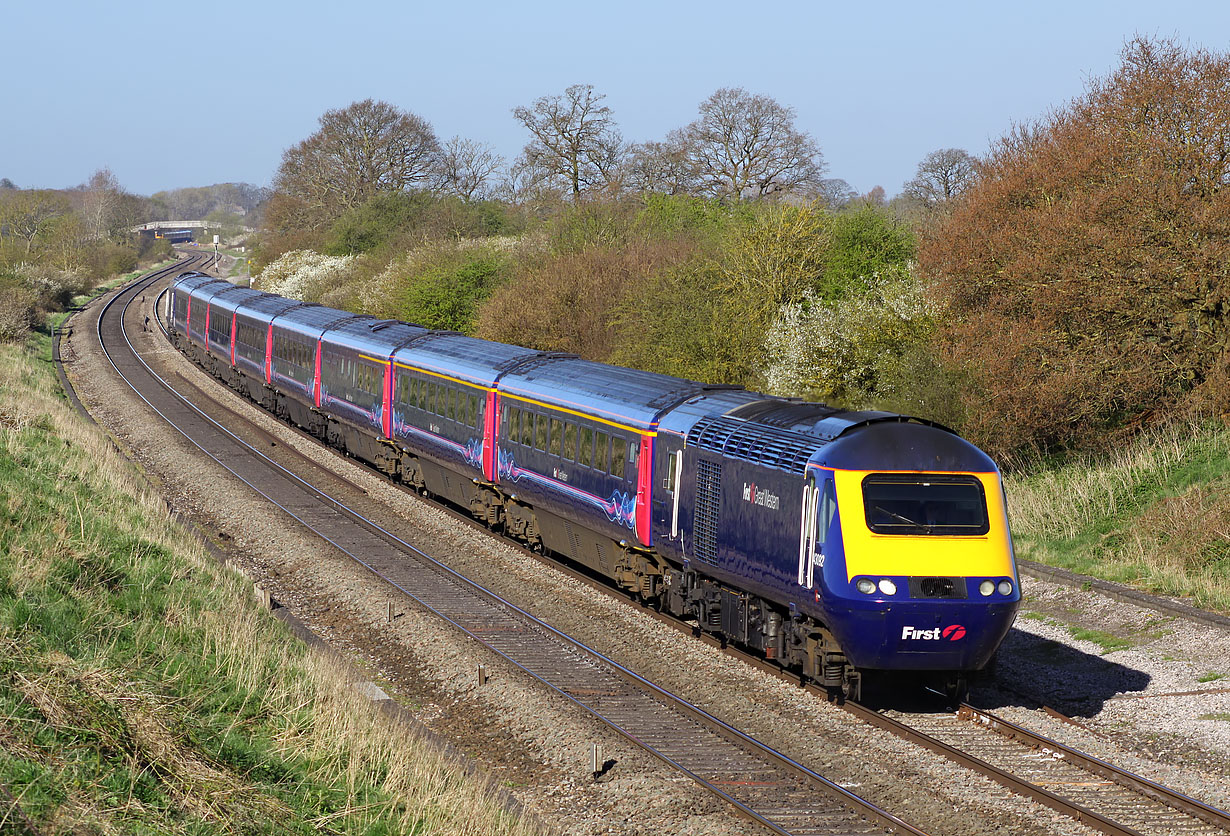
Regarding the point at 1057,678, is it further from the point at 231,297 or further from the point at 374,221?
the point at 374,221

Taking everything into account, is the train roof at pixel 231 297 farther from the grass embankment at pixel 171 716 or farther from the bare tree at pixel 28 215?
the bare tree at pixel 28 215

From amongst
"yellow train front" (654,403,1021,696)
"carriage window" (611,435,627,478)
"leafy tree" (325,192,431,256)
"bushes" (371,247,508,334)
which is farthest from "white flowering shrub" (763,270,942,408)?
"leafy tree" (325,192,431,256)

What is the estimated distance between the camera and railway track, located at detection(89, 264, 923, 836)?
975 centimetres

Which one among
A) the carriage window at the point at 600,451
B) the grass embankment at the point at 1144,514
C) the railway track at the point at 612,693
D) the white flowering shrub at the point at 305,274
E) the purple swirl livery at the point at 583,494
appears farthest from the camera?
the white flowering shrub at the point at 305,274

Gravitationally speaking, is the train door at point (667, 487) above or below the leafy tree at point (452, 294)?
below

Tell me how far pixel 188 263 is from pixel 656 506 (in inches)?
4664

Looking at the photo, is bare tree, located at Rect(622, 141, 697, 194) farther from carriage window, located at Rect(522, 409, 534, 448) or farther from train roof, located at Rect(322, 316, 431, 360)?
carriage window, located at Rect(522, 409, 534, 448)

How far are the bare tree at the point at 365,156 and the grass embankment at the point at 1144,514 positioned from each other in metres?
58.3

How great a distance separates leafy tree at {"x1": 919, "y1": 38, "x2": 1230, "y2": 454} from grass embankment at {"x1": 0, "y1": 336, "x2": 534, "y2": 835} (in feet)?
49.2

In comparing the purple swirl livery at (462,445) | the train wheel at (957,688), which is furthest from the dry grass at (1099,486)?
the purple swirl livery at (462,445)

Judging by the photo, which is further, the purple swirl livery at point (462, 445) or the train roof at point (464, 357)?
the train roof at point (464, 357)

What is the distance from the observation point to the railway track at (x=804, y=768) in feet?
31.2

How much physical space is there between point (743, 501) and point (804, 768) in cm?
342

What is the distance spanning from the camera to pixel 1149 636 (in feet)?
48.8
